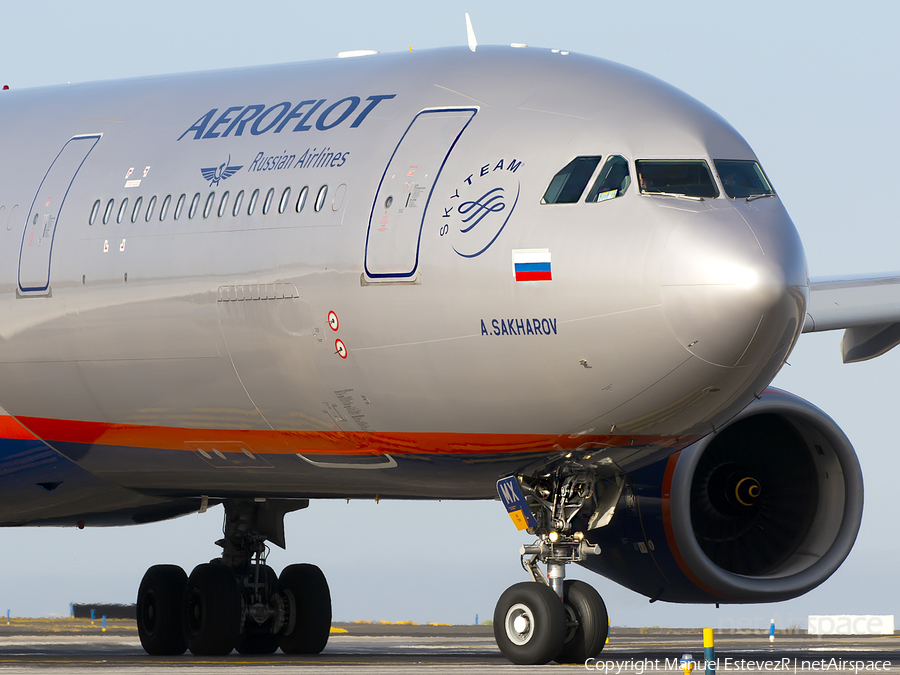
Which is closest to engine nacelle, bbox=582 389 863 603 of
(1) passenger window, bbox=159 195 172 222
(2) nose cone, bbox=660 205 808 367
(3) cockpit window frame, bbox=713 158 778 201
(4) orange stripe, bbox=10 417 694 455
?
(4) orange stripe, bbox=10 417 694 455

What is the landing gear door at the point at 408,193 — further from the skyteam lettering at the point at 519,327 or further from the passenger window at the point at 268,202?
the passenger window at the point at 268,202

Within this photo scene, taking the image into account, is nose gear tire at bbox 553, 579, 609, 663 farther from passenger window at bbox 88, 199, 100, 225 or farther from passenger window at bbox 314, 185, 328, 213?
passenger window at bbox 88, 199, 100, 225

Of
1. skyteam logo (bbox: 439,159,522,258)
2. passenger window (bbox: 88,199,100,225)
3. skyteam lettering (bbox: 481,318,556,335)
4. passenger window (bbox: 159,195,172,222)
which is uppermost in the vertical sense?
passenger window (bbox: 88,199,100,225)

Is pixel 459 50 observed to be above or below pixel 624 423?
above

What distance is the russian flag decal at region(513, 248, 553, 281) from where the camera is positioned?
12.5 meters

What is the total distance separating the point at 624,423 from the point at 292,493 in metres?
3.91

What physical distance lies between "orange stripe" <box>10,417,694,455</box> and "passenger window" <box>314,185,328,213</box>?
169cm

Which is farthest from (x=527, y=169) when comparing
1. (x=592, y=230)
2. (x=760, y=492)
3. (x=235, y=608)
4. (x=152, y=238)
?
(x=235, y=608)

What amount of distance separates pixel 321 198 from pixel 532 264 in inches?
81.0

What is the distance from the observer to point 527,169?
12938 mm

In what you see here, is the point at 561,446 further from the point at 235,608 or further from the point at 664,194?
the point at 235,608

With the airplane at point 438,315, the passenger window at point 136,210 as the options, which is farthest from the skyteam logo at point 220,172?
the passenger window at point 136,210

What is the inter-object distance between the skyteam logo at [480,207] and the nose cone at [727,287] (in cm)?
124

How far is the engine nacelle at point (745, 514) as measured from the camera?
15758 millimetres
